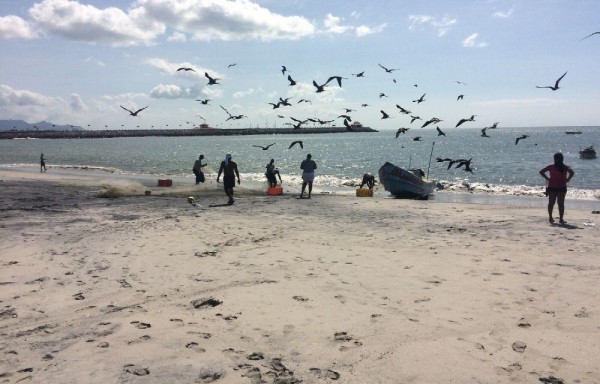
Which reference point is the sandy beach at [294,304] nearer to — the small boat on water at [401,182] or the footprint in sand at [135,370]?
the footprint in sand at [135,370]

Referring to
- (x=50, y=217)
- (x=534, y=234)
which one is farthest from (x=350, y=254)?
(x=50, y=217)

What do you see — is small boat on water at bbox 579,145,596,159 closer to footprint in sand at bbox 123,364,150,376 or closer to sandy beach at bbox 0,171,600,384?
sandy beach at bbox 0,171,600,384

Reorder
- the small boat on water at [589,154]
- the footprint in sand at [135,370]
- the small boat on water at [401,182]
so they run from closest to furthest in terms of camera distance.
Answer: the footprint in sand at [135,370], the small boat on water at [401,182], the small boat on water at [589,154]

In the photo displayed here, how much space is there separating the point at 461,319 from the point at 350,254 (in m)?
3.33

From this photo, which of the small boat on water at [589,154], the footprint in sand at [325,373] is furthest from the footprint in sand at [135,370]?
the small boat on water at [589,154]

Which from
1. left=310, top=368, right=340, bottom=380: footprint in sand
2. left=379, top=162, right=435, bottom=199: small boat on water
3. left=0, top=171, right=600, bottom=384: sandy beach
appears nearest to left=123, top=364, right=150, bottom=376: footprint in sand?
left=0, top=171, right=600, bottom=384: sandy beach

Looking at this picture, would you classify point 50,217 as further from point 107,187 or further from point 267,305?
point 267,305

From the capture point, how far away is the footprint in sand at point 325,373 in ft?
13.8

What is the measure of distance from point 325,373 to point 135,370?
5.98ft

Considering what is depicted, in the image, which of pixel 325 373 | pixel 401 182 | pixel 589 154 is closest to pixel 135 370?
pixel 325 373

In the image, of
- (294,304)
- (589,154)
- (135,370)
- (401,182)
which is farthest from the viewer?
(589,154)

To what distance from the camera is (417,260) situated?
27.2ft

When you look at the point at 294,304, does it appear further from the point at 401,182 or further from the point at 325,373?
the point at 401,182

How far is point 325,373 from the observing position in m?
4.28
